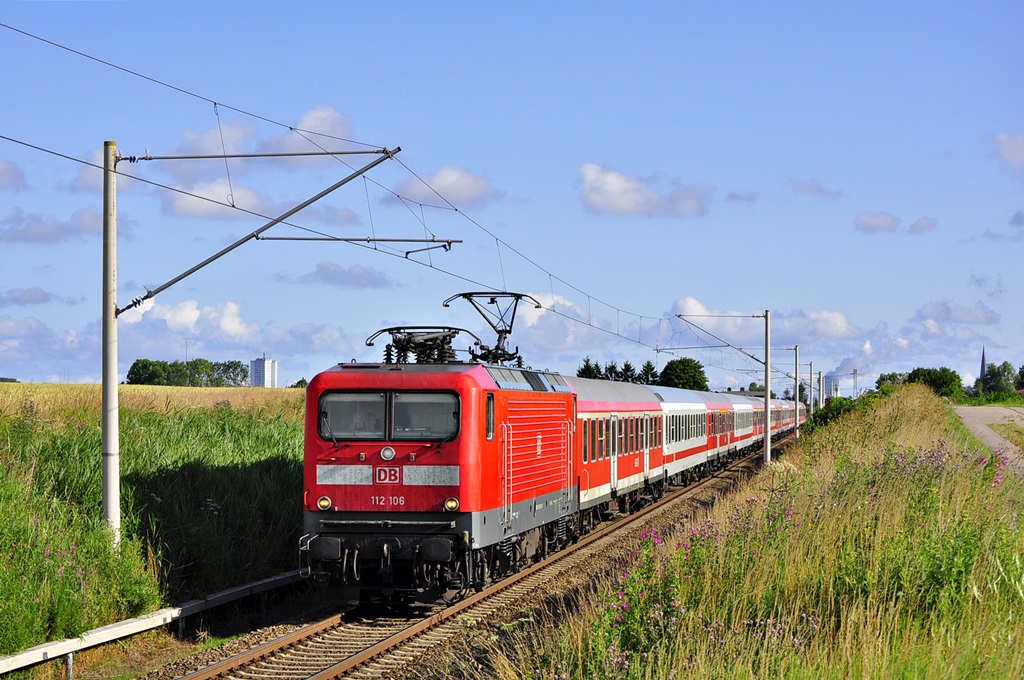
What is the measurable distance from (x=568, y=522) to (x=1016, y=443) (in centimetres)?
1233

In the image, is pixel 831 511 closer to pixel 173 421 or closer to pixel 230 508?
pixel 230 508

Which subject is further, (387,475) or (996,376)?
(996,376)

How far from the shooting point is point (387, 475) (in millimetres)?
14367

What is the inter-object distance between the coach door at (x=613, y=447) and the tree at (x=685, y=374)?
7703cm

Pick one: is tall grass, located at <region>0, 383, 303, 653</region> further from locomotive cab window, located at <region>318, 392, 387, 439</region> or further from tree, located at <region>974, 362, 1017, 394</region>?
tree, located at <region>974, 362, 1017, 394</region>

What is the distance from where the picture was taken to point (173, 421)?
2175cm

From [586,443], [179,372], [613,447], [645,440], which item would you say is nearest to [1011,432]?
[645,440]

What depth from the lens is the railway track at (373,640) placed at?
12.1 m

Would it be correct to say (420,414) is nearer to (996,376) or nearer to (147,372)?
(147,372)

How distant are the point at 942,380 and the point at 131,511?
7068 cm

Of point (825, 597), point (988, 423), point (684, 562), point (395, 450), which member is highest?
point (395, 450)

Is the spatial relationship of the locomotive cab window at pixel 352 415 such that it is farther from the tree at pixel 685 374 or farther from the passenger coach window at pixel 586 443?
the tree at pixel 685 374

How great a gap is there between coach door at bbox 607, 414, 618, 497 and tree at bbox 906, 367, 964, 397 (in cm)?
A: 5351

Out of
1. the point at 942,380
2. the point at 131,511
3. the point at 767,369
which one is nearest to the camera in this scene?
the point at 131,511
